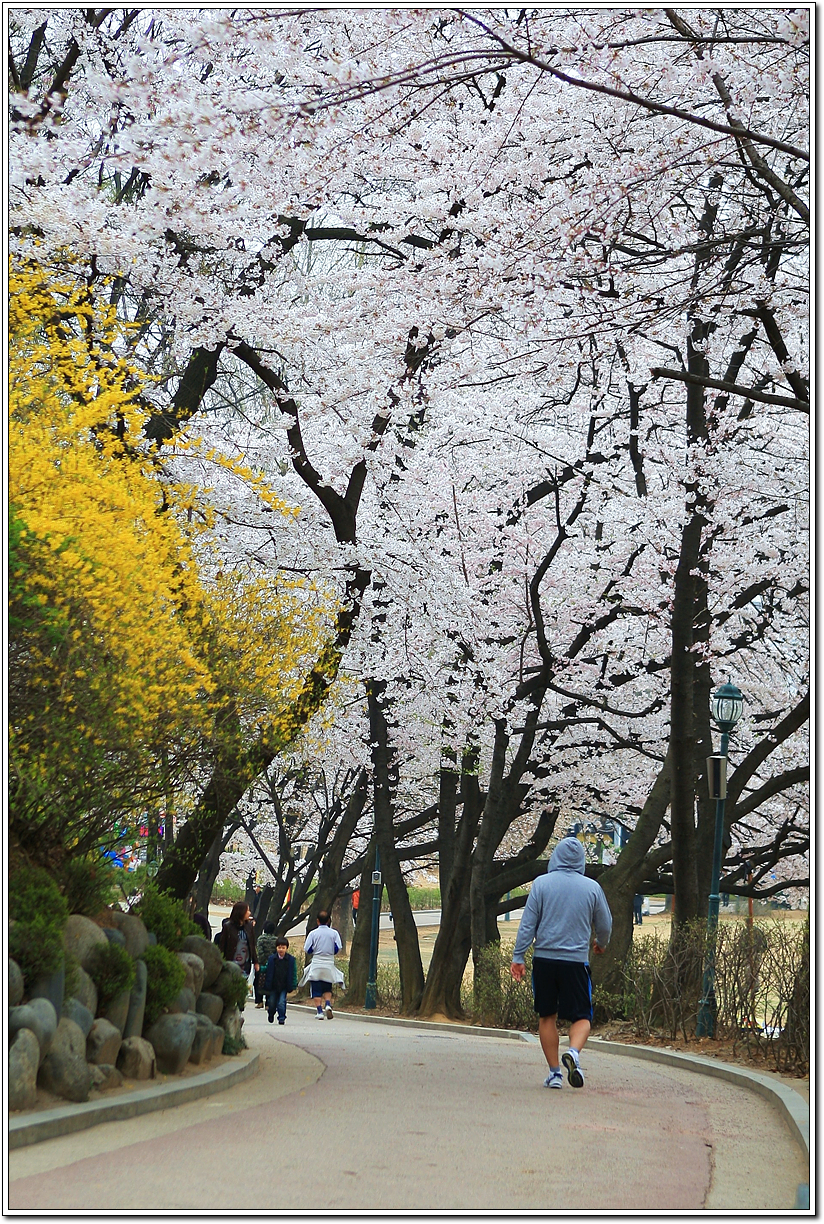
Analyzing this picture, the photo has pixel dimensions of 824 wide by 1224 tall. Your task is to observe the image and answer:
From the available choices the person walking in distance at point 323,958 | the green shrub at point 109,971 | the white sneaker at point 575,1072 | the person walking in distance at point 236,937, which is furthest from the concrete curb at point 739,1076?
the person walking in distance at point 323,958

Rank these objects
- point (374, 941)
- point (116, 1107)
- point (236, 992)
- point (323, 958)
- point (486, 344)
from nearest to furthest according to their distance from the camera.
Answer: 1. point (116, 1107)
2. point (236, 992)
3. point (486, 344)
4. point (323, 958)
5. point (374, 941)

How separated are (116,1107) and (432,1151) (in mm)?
1729

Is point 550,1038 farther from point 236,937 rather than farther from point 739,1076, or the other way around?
point 236,937

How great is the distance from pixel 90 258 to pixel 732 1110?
826 cm

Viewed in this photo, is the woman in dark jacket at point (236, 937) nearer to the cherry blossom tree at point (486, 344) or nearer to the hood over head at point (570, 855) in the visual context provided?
the cherry blossom tree at point (486, 344)

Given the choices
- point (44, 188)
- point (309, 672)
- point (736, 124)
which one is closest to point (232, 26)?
point (736, 124)

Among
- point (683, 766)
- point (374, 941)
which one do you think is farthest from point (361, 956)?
point (683, 766)

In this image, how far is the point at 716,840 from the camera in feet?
40.3

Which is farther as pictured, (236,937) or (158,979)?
(236,937)

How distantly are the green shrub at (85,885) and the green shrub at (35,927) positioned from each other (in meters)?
0.73

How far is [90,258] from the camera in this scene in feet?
35.8

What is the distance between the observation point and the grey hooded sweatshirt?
8273 mm

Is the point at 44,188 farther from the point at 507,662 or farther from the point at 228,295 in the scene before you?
the point at 507,662

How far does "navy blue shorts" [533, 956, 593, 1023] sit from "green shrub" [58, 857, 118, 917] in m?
2.83
